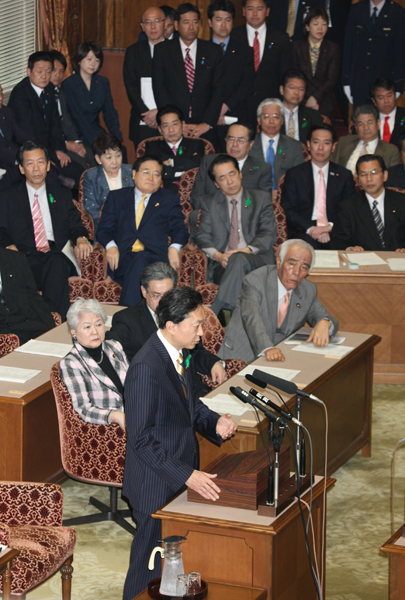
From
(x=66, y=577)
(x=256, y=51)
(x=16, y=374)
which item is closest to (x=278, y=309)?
(x=16, y=374)

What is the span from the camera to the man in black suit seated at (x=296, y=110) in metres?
7.99

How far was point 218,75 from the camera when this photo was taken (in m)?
8.10

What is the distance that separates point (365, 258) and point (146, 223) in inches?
Answer: 64.2

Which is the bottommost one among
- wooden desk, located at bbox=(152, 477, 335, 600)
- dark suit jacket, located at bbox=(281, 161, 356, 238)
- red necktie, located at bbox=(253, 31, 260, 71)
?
wooden desk, located at bbox=(152, 477, 335, 600)

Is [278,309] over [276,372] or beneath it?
over

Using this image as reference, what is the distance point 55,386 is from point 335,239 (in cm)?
349

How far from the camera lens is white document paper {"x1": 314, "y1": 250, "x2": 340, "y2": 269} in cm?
645

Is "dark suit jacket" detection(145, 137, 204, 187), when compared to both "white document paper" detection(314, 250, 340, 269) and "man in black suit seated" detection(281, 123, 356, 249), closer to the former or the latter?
"man in black suit seated" detection(281, 123, 356, 249)

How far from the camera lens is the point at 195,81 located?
26.5 ft

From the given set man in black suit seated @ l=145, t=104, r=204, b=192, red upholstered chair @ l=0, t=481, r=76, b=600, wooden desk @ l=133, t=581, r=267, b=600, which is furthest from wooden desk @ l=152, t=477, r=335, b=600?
man in black suit seated @ l=145, t=104, r=204, b=192

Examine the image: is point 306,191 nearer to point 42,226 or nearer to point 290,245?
point 42,226

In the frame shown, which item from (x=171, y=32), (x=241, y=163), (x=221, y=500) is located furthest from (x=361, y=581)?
(x=171, y=32)

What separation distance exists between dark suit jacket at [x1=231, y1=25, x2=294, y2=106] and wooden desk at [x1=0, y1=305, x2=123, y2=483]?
4.50m

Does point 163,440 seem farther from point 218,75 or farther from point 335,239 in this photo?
point 218,75
